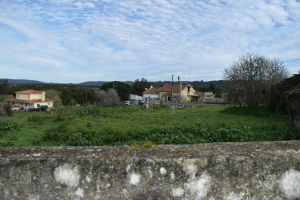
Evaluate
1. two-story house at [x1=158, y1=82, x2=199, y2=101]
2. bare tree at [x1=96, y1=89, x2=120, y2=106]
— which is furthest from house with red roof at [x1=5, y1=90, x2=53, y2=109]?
two-story house at [x1=158, y1=82, x2=199, y2=101]

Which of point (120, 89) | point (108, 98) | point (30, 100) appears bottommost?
point (30, 100)

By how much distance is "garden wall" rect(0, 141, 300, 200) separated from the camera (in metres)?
2.04

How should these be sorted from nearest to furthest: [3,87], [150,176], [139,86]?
[150,176], [3,87], [139,86]

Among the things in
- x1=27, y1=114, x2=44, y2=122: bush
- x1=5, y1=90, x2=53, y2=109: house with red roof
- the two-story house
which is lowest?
x1=27, y1=114, x2=44, y2=122: bush

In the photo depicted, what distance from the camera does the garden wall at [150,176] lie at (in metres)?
2.04

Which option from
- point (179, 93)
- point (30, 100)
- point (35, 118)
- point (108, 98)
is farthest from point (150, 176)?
point (179, 93)

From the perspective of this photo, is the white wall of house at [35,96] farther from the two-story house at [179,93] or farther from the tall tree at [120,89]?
the two-story house at [179,93]

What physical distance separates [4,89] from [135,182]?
206 feet

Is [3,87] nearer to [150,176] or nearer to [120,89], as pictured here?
[120,89]

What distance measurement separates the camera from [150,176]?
81.1 inches

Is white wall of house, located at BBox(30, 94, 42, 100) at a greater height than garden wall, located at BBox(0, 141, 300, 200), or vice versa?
white wall of house, located at BBox(30, 94, 42, 100)

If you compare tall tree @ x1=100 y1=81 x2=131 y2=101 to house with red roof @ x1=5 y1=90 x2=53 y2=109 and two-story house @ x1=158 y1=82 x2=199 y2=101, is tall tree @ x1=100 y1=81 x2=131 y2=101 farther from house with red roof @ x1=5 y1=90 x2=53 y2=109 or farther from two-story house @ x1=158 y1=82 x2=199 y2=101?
house with red roof @ x1=5 y1=90 x2=53 y2=109

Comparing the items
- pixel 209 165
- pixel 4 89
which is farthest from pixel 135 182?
pixel 4 89

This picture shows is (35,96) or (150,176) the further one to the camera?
(35,96)
